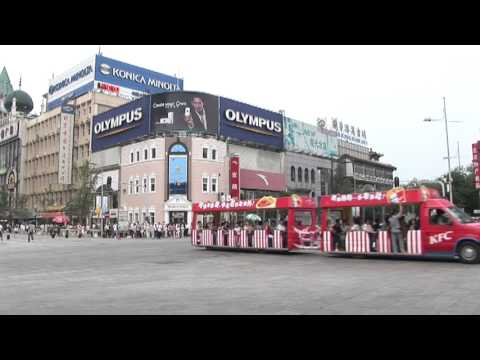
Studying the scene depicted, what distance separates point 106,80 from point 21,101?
1559 inches

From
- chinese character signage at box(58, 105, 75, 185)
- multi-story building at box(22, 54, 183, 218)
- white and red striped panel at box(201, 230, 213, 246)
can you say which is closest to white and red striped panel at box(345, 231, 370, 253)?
white and red striped panel at box(201, 230, 213, 246)

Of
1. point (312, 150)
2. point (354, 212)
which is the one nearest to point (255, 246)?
point (354, 212)

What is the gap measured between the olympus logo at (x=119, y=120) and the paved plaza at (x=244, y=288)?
43998 millimetres

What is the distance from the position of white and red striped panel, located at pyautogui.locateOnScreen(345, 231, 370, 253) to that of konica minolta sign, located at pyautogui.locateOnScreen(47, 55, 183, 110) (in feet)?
195

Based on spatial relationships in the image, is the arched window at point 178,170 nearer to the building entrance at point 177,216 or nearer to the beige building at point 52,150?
the building entrance at point 177,216

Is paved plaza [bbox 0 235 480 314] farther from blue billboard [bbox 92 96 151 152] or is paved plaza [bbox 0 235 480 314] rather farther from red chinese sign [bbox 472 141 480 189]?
blue billboard [bbox 92 96 151 152]

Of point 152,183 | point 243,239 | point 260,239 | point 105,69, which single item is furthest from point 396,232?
point 105,69

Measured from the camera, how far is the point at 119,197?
2437 inches

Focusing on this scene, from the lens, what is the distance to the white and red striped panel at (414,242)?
57.3ft

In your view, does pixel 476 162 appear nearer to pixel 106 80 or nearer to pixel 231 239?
pixel 231 239

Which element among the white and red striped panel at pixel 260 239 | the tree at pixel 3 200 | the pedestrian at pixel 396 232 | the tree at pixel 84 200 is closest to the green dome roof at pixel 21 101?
the tree at pixel 3 200

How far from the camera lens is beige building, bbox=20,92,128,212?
70.1 m
